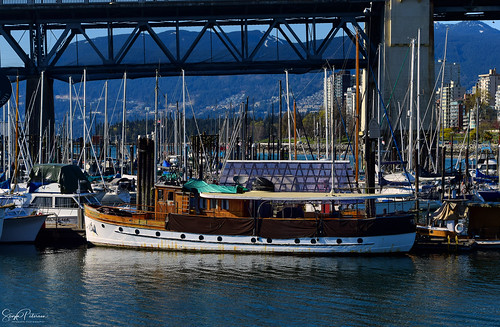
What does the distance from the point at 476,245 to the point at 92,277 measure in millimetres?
18276

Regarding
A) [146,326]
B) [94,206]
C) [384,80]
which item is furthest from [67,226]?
[384,80]

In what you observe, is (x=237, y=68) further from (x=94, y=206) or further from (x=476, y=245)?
(x=476, y=245)

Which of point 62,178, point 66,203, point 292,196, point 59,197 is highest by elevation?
point 62,178

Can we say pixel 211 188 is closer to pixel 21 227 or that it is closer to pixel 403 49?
pixel 21 227

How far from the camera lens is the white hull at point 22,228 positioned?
40.1 metres

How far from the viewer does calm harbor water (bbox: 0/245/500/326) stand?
26359mm

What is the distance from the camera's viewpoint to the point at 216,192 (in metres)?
37.3

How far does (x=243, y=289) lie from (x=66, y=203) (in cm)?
1672

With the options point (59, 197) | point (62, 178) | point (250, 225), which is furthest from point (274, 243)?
point (62, 178)

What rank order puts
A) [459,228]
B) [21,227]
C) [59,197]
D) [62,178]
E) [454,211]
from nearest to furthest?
[459,228] < [454,211] < [21,227] < [59,197] < [62,178]

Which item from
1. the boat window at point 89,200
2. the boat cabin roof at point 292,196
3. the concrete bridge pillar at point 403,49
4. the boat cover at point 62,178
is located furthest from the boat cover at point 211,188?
the concrete bridge pillar at point 403,49

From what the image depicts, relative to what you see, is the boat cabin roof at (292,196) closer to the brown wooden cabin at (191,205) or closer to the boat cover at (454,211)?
the brown wooden cabin at (191,205)

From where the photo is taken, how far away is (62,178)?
Answer: 44.0m

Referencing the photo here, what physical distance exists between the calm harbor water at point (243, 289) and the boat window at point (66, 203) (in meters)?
5.41
